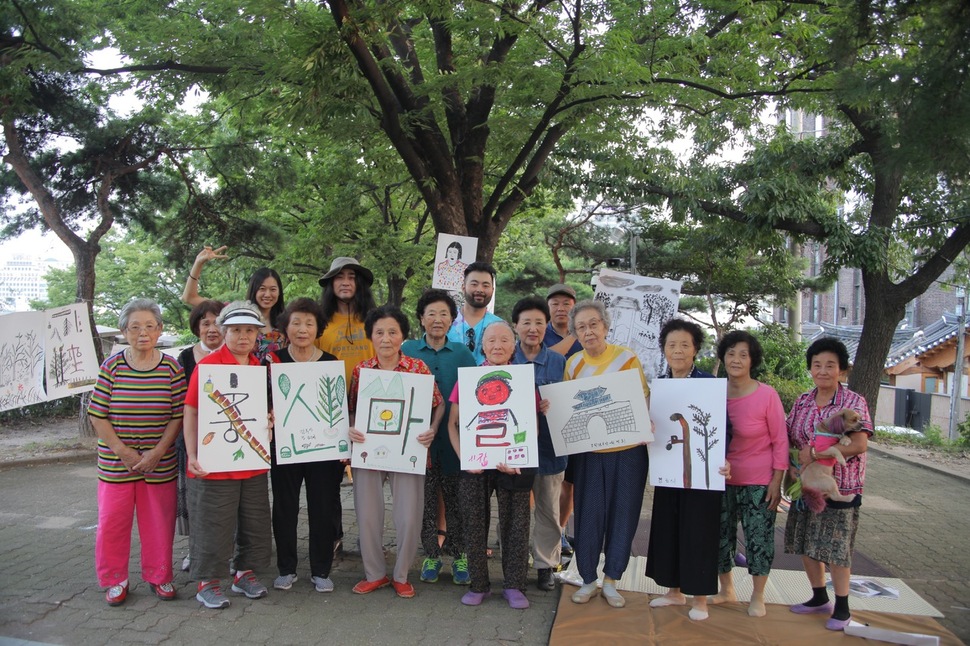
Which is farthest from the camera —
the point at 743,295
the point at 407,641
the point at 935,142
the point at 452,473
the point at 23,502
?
the point at 743,295

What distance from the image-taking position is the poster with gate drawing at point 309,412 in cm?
431

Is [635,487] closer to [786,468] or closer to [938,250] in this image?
[786,468]

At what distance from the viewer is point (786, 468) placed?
4.05 m

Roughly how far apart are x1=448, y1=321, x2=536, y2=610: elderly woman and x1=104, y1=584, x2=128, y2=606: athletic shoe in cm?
202

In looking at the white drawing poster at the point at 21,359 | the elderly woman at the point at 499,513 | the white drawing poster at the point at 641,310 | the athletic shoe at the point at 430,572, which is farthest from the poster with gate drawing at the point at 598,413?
the white drawing poster at the point at 21,359

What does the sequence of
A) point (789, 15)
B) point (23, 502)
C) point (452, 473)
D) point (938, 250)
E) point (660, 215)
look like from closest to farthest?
point (452, 473) < point (23, 502) < point (789, 15) < point (938, 250) < point (660, 215)

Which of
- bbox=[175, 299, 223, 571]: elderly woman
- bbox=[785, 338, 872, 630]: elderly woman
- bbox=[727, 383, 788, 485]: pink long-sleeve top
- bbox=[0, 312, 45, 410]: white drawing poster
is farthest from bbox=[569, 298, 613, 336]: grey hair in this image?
bbox=[0, 312, 45, 410]: white drawing poster

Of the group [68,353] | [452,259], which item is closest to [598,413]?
[452,259]

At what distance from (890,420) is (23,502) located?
21.2 metres

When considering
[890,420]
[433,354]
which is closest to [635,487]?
[433,354]

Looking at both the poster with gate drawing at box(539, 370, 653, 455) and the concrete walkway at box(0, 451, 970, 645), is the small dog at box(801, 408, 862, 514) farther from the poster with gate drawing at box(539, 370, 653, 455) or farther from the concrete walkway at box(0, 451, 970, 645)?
the concrete walkway at box(0, 451, 970, 645)

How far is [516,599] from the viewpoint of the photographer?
14.1 feet

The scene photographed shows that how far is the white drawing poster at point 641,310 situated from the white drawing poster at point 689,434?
3224 millimetres

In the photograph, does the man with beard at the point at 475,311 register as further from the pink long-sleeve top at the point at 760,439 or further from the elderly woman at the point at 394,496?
the pink long-sleeve top at the point at 760,439
